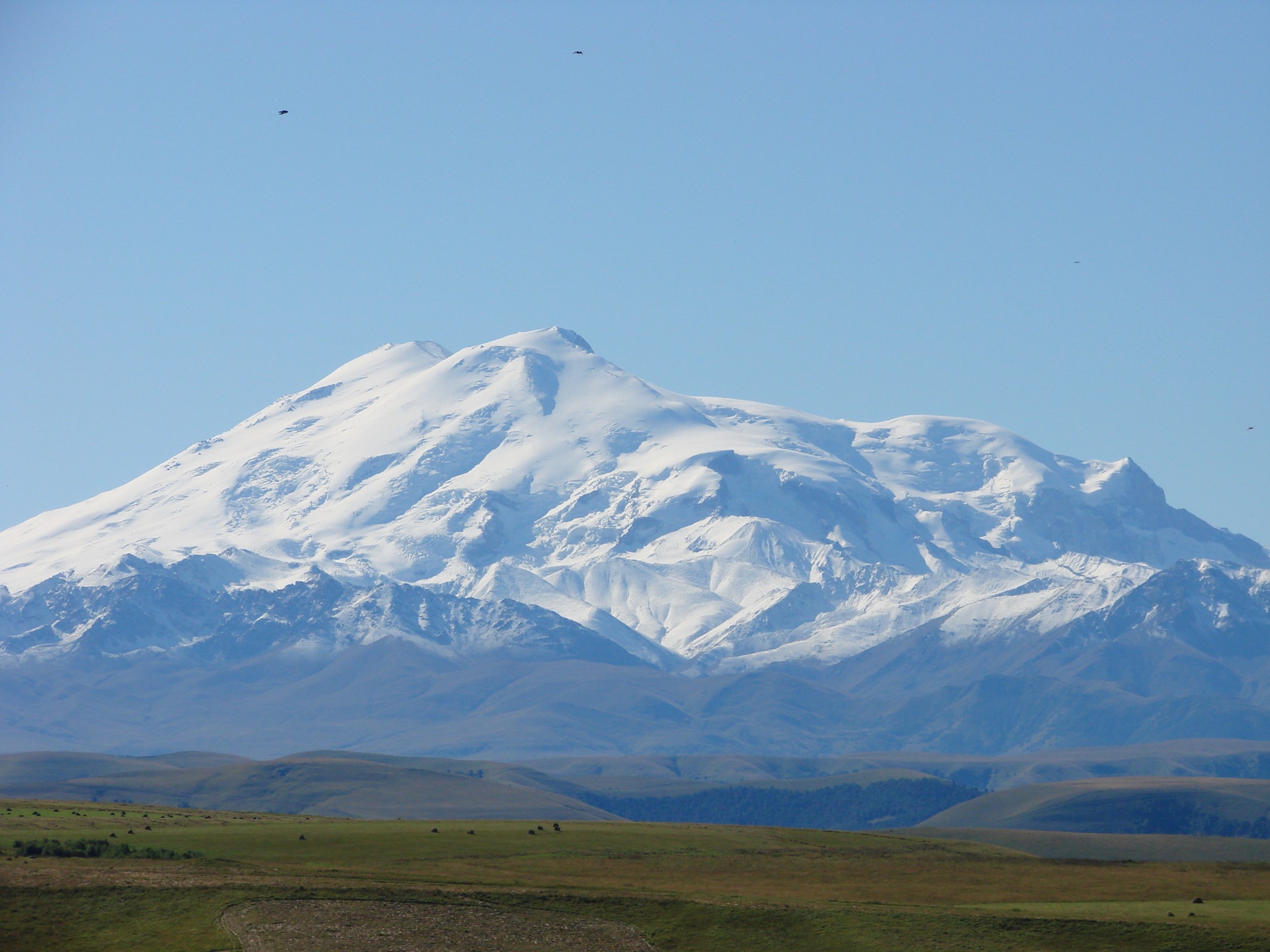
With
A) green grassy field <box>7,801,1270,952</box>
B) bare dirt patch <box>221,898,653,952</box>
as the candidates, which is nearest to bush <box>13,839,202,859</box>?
green grassy field <box>7,801,1270,952</box>

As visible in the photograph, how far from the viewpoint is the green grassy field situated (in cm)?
11094

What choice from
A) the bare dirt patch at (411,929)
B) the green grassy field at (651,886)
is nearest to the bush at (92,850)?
the green grassy field at (651,886)

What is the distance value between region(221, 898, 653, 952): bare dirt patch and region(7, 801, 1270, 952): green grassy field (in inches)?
63.5

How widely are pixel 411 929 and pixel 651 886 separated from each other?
26797 mm

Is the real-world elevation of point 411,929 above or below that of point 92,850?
below

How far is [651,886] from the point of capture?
5128 inches

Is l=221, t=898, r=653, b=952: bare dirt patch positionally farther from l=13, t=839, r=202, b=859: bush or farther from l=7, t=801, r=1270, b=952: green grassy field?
l=13, t=839, r=202, b=859: bush

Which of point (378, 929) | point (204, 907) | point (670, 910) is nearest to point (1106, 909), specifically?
point (670, 910)

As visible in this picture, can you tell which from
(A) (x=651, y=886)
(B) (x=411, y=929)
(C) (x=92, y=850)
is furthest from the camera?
(C) (x=92, y=850)

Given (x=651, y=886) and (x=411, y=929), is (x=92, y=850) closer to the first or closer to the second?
(x=411, y=929)

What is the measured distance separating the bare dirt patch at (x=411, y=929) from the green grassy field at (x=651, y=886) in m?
1.61

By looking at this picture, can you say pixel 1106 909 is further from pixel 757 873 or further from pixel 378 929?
pixel 378 929

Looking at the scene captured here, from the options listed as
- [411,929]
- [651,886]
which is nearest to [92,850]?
[411,929]

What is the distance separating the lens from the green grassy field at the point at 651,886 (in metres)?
111
